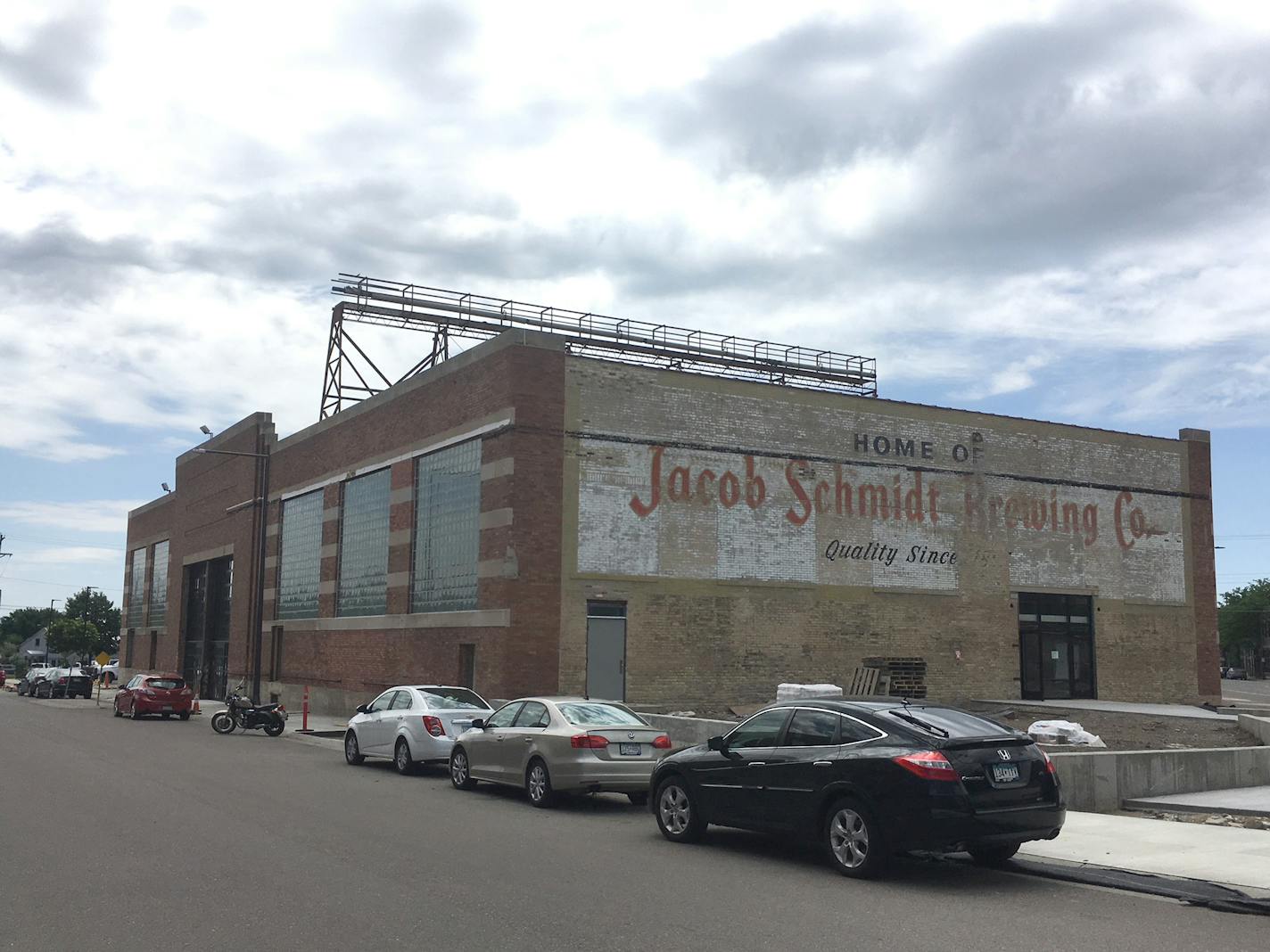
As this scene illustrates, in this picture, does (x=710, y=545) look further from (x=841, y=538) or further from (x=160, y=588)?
(x=160, y=588)

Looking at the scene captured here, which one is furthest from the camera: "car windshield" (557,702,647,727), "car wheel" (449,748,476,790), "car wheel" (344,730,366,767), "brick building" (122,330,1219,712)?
"brick building" (122,330,1219,712)

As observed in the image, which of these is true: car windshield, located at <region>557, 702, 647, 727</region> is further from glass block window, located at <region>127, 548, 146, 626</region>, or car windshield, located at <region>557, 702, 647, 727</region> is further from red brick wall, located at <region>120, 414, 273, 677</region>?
glass block window, located at <region>127, 548, 146, 626</region>

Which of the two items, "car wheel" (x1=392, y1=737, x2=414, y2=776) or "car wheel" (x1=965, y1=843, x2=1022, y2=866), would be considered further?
"car wheel" (x1=392, y1=737, x2=414, y2=776)

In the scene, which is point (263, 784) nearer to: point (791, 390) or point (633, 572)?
point (633, 572)

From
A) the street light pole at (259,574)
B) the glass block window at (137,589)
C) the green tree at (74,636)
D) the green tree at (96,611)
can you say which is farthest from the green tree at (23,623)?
the street light pole at (259,574)

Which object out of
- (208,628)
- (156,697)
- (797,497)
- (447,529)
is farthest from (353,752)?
(208,628)

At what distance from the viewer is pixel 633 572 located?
29.3 meters

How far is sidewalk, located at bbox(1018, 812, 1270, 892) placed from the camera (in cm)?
1023

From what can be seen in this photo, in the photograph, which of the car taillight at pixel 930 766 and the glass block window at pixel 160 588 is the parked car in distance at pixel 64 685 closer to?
the glass block window at pixel 160 588

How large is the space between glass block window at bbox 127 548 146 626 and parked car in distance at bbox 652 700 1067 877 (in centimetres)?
5736

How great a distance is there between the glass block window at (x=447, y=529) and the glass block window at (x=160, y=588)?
99.5 ft

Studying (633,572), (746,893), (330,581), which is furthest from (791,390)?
(746,893)

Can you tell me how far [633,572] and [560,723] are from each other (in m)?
14.2

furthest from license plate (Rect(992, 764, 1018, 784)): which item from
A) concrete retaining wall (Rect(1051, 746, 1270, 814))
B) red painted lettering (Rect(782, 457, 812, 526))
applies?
red painted lettering (Rect(782, 457, 812, 526))
